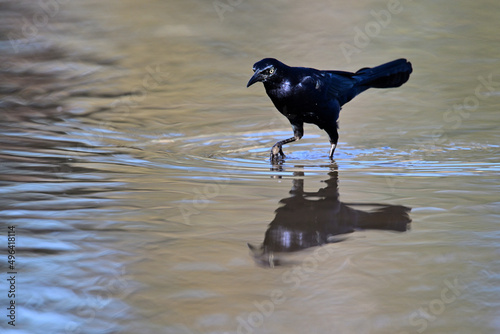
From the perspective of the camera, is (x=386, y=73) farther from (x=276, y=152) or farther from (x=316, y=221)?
(x=316, y=221)

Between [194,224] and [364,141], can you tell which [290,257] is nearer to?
[194,224]

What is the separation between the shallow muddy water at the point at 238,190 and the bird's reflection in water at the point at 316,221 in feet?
0.05

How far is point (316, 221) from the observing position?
3541 mm

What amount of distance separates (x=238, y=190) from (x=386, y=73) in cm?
247

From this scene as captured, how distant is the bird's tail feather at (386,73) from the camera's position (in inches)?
238

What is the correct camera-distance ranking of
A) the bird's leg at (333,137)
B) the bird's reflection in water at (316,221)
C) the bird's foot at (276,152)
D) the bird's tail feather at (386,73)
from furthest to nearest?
the bird's tail feather at (386,73) < the bird's leg at (333,137) < the bird's foot at (276,152) < the bird's reflection in water at (316,221)

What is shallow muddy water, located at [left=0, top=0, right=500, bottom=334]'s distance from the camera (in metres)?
2.56

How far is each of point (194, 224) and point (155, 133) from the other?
284 cm

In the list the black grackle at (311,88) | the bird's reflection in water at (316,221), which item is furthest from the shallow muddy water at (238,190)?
the black grackle at (311,88)

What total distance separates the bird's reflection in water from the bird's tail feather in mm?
2209

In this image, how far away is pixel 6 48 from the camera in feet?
31.2

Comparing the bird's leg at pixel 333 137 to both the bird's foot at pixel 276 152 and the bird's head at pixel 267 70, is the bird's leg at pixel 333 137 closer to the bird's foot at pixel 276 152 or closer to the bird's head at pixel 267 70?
the bird's foot at pixel 276 152

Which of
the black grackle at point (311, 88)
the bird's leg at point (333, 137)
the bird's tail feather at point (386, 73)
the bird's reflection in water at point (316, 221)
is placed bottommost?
the bird's reflection in water at point (316, 221)

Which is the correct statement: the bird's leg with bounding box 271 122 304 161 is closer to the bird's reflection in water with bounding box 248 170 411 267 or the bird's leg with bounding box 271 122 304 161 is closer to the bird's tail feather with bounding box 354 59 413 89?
the bird's tail feather with bounding box 354 59 413 89
